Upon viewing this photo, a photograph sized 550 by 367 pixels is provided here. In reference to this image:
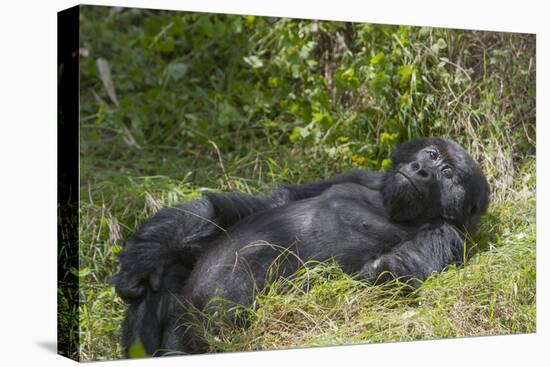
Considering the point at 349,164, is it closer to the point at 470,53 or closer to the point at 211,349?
the point at 470,53

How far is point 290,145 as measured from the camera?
6.19 metres

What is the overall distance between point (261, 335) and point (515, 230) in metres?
1.91

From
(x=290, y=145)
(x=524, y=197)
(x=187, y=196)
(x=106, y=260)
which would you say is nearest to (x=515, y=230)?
(x=524, y=197)

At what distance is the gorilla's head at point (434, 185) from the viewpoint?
17.6 ft

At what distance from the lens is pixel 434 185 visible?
5406 mm

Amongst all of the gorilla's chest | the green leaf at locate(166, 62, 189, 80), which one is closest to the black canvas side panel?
the gorilla's chest

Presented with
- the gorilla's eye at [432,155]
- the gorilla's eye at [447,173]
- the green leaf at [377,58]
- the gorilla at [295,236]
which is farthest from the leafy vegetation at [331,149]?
the gorilla's eye at [447,173]

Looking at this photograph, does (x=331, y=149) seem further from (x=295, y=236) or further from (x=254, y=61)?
(x=254, y=61)

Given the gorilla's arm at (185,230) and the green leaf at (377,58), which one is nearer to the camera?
the gorilla's arm at (185,230)

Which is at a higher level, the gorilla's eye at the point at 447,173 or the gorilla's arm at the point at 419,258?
the gorilla's eye at the point at 447,173

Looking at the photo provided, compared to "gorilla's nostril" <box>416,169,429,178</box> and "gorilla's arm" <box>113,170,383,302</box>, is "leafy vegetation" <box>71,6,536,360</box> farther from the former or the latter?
"gorilla's nostril" <box>416,169,429,178</box>

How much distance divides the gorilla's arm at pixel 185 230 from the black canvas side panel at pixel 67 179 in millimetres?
387

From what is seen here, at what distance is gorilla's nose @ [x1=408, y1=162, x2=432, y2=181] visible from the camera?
540cm

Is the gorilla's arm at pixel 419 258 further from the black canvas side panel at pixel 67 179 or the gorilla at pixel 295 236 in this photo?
the black canvas side panel at pixel 67 179
